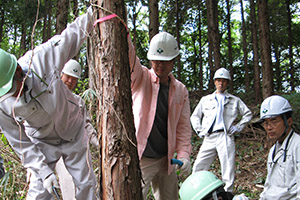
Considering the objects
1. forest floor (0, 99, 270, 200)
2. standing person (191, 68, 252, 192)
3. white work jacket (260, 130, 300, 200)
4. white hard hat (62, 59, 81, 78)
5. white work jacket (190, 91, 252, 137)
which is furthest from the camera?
white work jacket (190, 91, 252, 137)

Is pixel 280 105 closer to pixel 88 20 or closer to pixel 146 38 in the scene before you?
pixel 88 20

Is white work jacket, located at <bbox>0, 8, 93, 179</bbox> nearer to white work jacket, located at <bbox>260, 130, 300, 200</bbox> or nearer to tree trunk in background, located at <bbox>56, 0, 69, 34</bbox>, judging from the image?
white work jacket, located at <bbox>260, 130, 300, 200</bbox>

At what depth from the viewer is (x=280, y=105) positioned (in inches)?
103

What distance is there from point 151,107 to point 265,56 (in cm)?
413

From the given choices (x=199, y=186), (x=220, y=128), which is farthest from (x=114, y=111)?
(x=220, y=128)

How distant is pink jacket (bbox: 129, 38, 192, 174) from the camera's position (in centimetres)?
264

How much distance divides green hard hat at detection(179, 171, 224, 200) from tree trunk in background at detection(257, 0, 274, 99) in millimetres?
4277

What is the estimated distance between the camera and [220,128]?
15.1 ft

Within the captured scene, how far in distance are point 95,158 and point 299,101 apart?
20.7 feet

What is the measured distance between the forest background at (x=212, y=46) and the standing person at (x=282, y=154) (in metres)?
1.71

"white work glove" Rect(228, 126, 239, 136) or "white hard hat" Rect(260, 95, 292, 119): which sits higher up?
"white hard hat" Rect(260, 95, 292, 119)

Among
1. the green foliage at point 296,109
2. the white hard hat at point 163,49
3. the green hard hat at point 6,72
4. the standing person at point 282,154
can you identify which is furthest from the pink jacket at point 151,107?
the green foliage at point 296,109

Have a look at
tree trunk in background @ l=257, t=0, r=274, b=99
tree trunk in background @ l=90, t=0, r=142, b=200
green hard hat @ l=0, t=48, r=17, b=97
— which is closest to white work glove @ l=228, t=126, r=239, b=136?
tree trunk in background @ l=257, t=0, r=274, b=99

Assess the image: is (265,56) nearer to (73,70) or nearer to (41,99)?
(73,70)
